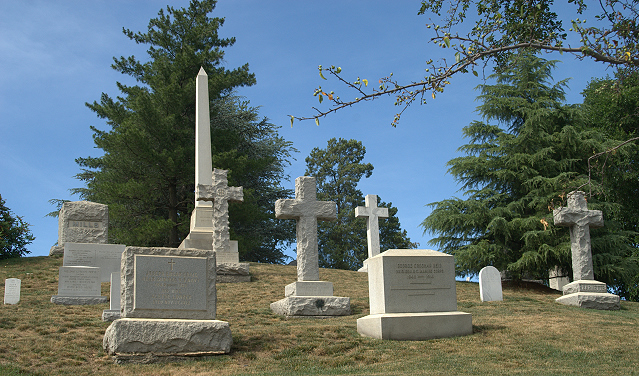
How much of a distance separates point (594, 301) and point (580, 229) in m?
1.87

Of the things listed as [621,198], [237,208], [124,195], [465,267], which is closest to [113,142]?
[124,195]

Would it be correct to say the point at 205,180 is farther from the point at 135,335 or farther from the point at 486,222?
the point at 135,335

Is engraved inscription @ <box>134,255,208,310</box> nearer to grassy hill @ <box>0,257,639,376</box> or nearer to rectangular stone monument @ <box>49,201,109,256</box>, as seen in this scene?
grassy hill @ <box>0,257,639,376</box>

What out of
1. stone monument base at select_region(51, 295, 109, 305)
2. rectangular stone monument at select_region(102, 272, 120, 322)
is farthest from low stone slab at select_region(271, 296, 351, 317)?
stone monument base at select_region(51, 295, 109, 305)

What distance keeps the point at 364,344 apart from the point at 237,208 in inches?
633

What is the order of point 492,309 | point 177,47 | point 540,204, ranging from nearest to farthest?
point 492,309 → point 540,204 → point 177,47

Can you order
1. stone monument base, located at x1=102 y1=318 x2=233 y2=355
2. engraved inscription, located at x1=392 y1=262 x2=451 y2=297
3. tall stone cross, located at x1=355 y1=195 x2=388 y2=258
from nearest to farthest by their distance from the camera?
1. stone monument base, located at x1=102 y1=318 x2=233 y2=355
2. engraved inscription, located at x1=392 y1=262 x2=451 y2=297
3. tall stone cross, located at x1=355 y1=195 x2=388 y2=258

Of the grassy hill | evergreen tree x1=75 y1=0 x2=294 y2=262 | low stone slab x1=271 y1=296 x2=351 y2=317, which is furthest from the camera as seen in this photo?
evergreen tree x1=75 y1=0 x2=294 y2=262

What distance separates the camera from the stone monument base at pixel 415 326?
853 centimetres

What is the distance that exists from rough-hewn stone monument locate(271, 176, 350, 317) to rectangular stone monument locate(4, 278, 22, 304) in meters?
→ 5.39

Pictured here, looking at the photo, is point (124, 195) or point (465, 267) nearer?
point (465, 267)

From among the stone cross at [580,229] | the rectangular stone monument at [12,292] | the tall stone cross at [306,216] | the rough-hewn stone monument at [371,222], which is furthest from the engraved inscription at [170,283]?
the rough-hewn stone monument at [371,222]

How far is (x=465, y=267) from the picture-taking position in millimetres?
19094

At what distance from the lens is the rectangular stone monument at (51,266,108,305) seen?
1223 centimetres
